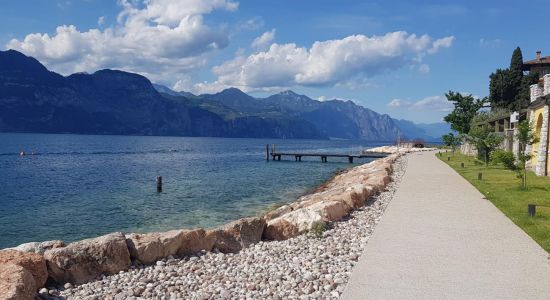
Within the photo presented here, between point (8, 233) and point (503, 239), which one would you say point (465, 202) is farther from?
point (8, 233)

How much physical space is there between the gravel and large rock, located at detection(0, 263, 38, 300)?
0.90 m

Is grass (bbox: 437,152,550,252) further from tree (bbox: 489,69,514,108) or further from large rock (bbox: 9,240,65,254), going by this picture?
tree (bbox: 489,69,514,108)

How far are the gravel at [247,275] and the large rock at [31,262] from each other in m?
0.25

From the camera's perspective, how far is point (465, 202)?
55.3 ft

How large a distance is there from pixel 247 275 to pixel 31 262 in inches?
151

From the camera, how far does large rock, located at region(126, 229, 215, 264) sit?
30.5 ft

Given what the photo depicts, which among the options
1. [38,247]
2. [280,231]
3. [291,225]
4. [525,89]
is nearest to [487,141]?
[291,225]

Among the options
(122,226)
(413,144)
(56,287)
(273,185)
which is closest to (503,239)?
(56,287)

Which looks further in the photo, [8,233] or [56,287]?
[8,233]

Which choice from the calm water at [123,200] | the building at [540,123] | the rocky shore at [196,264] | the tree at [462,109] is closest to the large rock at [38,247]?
the rocky shore at [196,264]

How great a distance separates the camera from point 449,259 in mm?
8938

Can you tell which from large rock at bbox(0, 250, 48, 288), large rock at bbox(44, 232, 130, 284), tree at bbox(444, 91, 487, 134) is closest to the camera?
large rock at bbox(0, 250, 48, 288)

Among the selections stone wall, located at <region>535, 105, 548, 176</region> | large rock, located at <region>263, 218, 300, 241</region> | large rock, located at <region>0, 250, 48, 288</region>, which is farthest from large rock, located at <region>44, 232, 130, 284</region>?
stone wall, located at <region>535, 105, 548, 176</region>

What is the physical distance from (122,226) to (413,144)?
81.7m
